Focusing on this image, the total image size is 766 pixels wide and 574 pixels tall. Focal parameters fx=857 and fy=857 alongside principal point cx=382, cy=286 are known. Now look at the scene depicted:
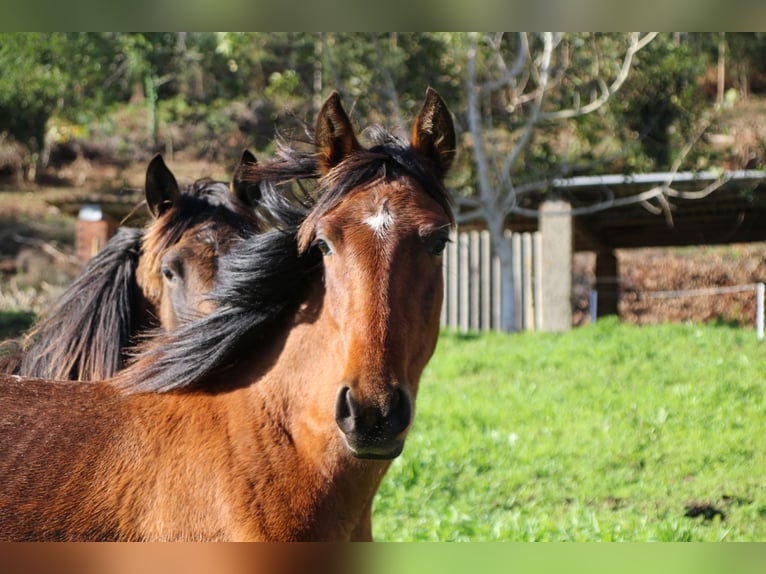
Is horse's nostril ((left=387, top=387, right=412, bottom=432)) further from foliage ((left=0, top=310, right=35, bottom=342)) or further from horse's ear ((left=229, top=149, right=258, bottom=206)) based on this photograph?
foliage ((left=0, top=310, right=35, bottom=342))

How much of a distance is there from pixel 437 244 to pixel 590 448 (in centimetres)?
471

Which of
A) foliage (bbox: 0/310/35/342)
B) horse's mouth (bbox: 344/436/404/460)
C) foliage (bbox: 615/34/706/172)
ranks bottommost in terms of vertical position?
foliage (bbox: 0/310/35/342)

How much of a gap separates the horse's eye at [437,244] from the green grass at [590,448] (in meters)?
2.72

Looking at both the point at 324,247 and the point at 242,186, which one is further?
the point at 242,186

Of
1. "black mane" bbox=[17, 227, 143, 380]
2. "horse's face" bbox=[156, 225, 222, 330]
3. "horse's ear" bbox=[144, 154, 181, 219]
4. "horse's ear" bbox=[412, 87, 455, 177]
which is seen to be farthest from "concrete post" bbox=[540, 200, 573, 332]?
"horse's ear" bbox=[412, 87, 455, 177]

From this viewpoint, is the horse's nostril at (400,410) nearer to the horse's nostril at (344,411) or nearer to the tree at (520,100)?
the horse's nostril at (344,411)

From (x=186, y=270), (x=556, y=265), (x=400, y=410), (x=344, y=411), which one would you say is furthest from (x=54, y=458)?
(x=556, y=265)

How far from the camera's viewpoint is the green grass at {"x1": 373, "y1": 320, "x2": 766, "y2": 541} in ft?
18.0

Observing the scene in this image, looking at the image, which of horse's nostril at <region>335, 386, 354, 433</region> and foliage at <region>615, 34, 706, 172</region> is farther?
foliage at <region>615, 34, 706, 172</region>

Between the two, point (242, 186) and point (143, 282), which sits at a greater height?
point (242, 186)

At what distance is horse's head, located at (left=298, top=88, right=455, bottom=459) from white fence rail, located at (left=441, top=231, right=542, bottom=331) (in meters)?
11.6

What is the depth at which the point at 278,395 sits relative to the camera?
2734mm

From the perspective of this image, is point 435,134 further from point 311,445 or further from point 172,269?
point 172,269

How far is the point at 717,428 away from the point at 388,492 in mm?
2784
